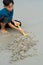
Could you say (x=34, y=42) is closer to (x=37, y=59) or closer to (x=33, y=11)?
(x=37, y=59)

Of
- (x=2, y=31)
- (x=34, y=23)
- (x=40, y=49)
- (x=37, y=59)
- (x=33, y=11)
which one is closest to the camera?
(x=37, y=59)

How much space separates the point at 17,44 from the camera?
1804 mm

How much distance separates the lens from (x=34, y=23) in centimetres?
A: 221

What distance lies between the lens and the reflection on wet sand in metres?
1.68

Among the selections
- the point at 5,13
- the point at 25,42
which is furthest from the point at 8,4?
the point at 25,42

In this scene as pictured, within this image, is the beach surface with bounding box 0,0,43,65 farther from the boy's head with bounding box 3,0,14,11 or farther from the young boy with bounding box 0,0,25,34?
the boy's head with bounding box 3,0,14,11

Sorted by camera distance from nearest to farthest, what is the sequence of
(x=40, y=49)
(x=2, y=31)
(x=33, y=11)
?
(x=40, y=49) → (x=2, y=31) → (x=33, y=11)

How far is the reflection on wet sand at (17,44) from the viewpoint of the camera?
1684mm

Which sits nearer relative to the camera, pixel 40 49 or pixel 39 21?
pixel 40 49

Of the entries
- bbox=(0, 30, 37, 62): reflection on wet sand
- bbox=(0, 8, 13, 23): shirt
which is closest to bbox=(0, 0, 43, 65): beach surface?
bbox=(0, 30, 37, 62): reflection on wet sand

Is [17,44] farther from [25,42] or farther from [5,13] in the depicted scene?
[5,13]

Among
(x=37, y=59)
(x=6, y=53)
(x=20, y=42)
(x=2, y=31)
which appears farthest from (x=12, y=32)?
(x=37, y=59)

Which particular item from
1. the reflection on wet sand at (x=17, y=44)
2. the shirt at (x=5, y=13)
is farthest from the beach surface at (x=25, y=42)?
the shirt at (x=5, y=13)

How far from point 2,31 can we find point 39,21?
16.6 inches
